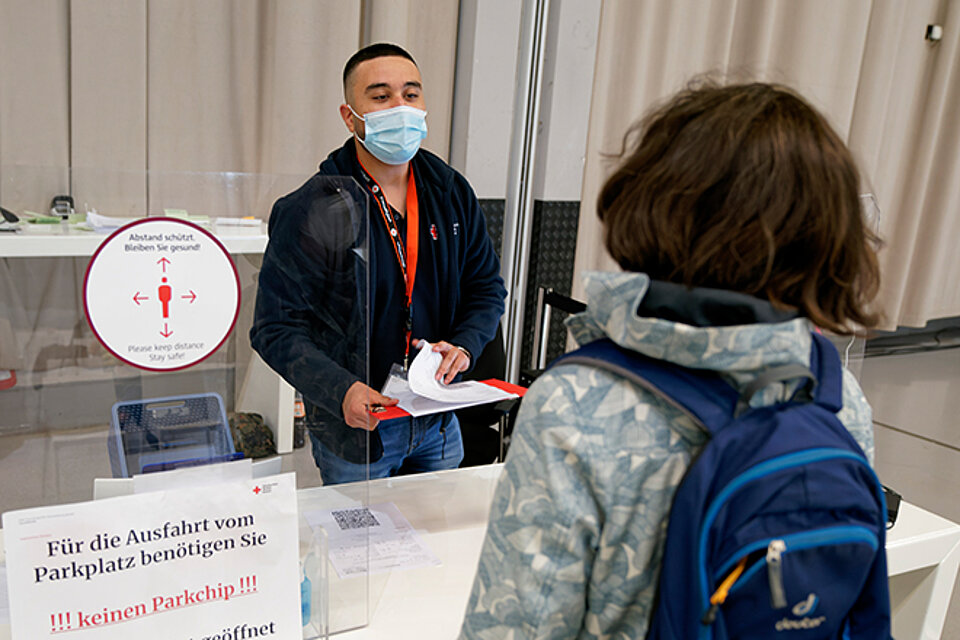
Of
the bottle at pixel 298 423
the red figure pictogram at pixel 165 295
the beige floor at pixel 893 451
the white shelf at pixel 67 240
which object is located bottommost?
the beige floor at pixel 893 451

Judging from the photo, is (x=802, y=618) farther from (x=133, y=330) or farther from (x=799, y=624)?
(x=133, y=330)

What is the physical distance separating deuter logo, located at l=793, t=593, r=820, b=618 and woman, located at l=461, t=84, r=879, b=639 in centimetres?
11

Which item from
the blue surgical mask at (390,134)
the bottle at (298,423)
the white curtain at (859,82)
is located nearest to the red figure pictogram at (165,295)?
the bottle at (298,423)

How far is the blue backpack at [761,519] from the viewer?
58cm

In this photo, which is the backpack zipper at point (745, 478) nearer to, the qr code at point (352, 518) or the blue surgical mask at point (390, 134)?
the qr code at point (352, 518)

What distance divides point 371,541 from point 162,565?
0.47 metres

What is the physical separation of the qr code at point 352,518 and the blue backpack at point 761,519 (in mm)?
586

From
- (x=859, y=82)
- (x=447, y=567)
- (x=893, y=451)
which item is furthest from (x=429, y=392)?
(x=859, y=82)

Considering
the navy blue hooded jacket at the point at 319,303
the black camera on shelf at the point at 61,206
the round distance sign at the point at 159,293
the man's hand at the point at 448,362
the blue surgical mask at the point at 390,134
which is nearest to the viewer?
the black camera on shelf at the point at 61,206

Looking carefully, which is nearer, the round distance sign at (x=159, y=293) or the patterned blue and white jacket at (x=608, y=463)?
the patterned blue and white jacket at (x=608, y=463)

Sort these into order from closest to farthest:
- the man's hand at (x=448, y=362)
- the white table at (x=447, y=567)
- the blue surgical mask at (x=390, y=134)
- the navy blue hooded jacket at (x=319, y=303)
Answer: the navy blue hooded jacket at (x=319, y=303) < the white table at (x=447, y=567) < the man's hand at (x=448, y=362) < the blue surgical mask at (x=390, y=134)

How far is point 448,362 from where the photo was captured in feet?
5.38

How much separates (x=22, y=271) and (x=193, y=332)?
0.20 meters

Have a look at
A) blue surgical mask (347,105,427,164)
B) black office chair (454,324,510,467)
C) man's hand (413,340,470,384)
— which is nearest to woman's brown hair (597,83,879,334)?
man's hand (413,340,470,384)
